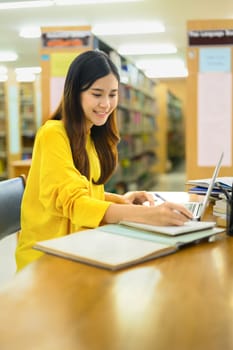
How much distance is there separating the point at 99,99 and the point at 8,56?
28.0ft

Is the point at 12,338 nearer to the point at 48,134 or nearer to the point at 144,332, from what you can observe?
the point at 144,332

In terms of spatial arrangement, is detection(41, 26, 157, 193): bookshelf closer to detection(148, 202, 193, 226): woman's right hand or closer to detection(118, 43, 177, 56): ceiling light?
detection(118, 43, 177, 56): ceiling light

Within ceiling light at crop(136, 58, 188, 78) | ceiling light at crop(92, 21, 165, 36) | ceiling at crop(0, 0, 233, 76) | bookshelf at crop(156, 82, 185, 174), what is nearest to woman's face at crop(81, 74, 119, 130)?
ceiling at crop(0, 0, 233, 76)

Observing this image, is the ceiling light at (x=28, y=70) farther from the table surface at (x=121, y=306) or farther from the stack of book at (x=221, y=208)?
the table surface at (x=121, y=306)

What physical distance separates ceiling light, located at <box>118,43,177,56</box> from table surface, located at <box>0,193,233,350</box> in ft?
24.4

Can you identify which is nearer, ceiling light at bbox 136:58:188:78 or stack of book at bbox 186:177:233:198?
stack of book at bbox 186:177:233:198

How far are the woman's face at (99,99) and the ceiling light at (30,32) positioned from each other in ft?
18.8

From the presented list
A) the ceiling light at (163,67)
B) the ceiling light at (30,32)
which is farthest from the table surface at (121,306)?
the ceiling light at (163,67)

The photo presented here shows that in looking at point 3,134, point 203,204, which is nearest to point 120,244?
point 203,204

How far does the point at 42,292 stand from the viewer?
2.56 feet

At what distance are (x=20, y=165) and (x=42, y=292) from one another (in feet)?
13.0

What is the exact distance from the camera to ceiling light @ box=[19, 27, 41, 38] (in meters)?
6.87

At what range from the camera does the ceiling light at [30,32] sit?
22.6 feet

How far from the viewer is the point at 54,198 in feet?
4.40
